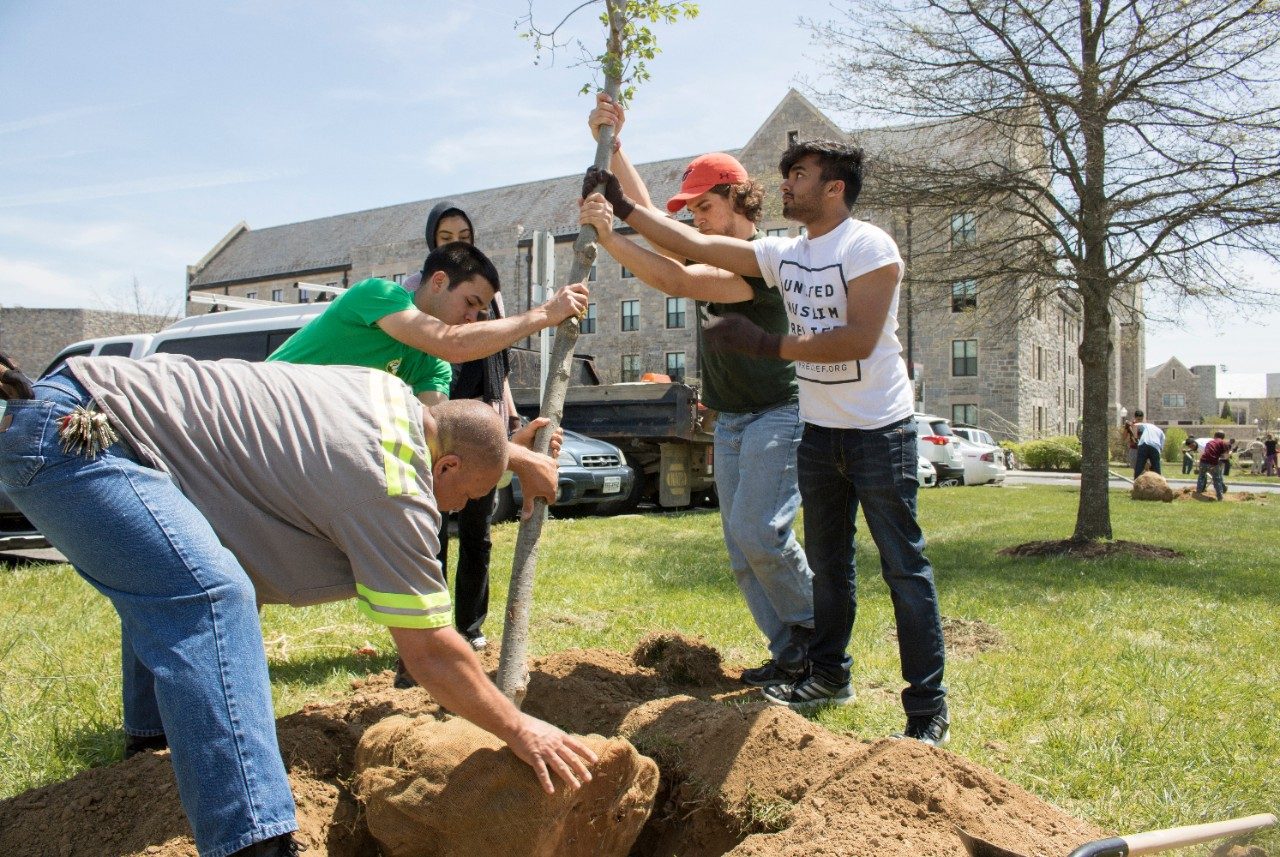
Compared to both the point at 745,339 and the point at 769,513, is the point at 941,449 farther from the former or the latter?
the point at 745,339

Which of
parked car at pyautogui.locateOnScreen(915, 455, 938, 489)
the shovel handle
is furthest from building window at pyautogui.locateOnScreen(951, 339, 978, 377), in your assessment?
the shovel handle

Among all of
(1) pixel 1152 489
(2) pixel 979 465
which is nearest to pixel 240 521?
(1) pixel 1152 489

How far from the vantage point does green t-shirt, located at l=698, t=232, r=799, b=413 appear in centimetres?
377

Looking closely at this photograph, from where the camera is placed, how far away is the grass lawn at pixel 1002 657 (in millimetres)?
3102

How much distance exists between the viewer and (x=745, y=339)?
3.06 m

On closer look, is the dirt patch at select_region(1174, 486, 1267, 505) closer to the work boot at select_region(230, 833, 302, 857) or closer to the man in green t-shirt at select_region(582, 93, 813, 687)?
the man in green t-shirt at select_region(582, 93, 813, 687)

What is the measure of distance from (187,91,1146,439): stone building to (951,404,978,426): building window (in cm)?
5

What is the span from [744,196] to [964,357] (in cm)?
4177

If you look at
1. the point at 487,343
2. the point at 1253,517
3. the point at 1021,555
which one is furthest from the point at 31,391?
the point at 1253,517

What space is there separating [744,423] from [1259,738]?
2.17 m

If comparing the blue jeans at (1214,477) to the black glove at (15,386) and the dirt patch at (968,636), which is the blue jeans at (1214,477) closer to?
the dirt patch at (968,636)

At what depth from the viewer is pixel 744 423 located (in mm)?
3859

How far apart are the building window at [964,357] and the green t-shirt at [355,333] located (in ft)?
139

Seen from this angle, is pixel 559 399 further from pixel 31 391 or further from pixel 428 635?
pixel 31 391
